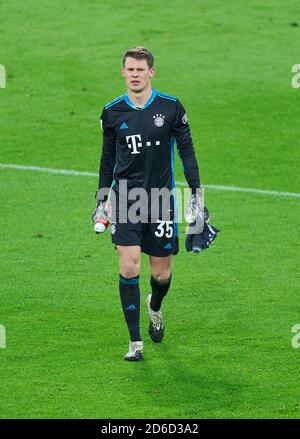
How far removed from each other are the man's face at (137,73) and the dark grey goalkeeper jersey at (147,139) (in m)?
0.24

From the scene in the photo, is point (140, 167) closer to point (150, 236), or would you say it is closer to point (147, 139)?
point (147, 139)

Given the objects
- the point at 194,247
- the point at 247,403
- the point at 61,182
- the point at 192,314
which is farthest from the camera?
the point at 61,182

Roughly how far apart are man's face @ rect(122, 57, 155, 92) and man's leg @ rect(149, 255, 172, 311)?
5.44 feet

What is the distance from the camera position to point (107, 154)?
39.2ft

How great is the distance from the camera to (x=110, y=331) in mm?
12594

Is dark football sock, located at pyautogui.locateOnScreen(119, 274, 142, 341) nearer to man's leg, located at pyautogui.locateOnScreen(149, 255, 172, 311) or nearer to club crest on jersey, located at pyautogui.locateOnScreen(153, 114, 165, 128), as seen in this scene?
man's leg, located at pyautogui.locateOnScreen(149, 255, 172, 311)

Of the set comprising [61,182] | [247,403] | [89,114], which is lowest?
[247,403]

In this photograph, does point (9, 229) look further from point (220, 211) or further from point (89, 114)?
point (89, 114)

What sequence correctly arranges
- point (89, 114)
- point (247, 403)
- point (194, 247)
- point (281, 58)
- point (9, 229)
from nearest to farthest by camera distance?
A: 1. point (247, 403)
2. point (194, 247)
3. point (9, 229)
4. point (89, 114)
5. point (281, 58)

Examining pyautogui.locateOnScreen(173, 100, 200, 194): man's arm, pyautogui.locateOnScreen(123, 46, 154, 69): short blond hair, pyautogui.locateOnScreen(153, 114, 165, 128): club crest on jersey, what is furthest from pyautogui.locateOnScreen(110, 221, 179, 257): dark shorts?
pyautogui.locateOnScreen(123, 46, 154, 69): short blond hair

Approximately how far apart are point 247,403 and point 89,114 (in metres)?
10.6

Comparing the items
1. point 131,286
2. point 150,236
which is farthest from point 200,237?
point 131,286

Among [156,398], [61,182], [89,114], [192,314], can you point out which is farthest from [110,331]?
[89,114]

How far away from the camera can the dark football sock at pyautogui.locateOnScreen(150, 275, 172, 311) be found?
12312 mm
